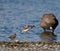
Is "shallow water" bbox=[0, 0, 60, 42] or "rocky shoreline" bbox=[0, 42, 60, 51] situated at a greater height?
"rocky shoreline" bbox=[0, 42, 60, 51]

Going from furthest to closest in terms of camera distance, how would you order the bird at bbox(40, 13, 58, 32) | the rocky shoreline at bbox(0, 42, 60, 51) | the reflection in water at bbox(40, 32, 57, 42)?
1. the bird at bbox(40, 13, 58, 32)
2. the reflection in water at bbox(40, 32, 57, 42)
3. the rocky shoreline at bbox(0, 42, 60, 51)

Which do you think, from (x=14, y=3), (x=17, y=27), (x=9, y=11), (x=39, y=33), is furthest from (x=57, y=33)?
(x=14, y=3)

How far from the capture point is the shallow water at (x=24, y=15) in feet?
57.2

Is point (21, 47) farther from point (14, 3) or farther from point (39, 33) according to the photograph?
point (14, 3)

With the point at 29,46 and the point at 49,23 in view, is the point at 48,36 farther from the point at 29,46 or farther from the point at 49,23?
the point at 29,46

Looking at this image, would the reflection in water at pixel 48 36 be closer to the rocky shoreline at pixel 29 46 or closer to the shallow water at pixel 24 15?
the shallow water at pixel 24 15

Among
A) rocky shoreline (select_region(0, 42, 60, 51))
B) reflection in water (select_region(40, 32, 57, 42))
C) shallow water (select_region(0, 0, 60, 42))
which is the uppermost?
rocky shoreline (select_region(0, 42, 60, 51))

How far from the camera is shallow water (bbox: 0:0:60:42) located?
17.4m

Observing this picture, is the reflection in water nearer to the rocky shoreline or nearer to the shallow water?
the shallow water

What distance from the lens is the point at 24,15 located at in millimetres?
23344

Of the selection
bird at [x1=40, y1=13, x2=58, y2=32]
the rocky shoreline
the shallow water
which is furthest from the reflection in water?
the rocky shoreline

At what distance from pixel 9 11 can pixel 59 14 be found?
128 inches

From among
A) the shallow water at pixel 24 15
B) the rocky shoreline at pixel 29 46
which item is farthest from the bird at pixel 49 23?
the rocky shoreline at pixel 29 46

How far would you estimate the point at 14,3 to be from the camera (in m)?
Result: 28.8
